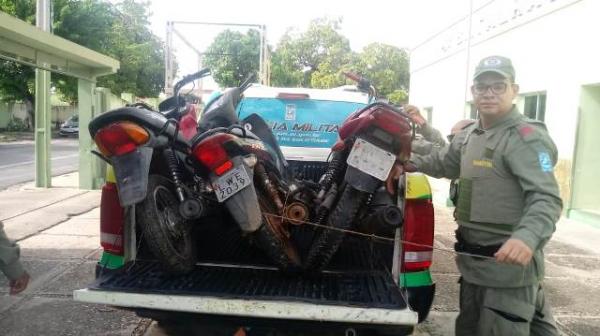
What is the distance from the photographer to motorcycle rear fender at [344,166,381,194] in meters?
2.91

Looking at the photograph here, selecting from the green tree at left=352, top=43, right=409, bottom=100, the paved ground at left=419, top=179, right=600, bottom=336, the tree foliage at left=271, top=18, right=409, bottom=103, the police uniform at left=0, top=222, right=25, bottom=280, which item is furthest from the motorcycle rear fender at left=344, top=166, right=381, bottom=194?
the tree foliage at left=271, top=18, right=409, bottom=103

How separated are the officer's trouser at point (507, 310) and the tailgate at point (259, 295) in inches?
18.4

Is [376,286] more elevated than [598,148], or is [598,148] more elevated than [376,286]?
[598,148]

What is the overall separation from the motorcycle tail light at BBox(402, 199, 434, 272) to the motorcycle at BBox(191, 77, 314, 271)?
615 mm

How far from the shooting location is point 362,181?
291 centimetres

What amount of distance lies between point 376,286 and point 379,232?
0.32m

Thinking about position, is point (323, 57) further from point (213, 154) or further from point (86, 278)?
point (213, 154)

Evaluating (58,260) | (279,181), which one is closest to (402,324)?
(279,181)

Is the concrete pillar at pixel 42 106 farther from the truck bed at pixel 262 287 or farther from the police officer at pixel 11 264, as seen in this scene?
the truck bed at pixel 262 287

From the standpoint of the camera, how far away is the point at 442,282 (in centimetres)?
536

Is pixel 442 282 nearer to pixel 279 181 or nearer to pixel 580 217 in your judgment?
pixel 279 181

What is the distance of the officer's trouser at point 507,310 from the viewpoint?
2.72 meters

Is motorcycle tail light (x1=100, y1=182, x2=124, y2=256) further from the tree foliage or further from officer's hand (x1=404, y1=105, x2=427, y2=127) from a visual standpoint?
the tree foliage

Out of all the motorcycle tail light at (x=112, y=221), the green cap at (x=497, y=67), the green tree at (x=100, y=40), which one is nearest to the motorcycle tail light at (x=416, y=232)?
the green cap at (x=497, y=67)
